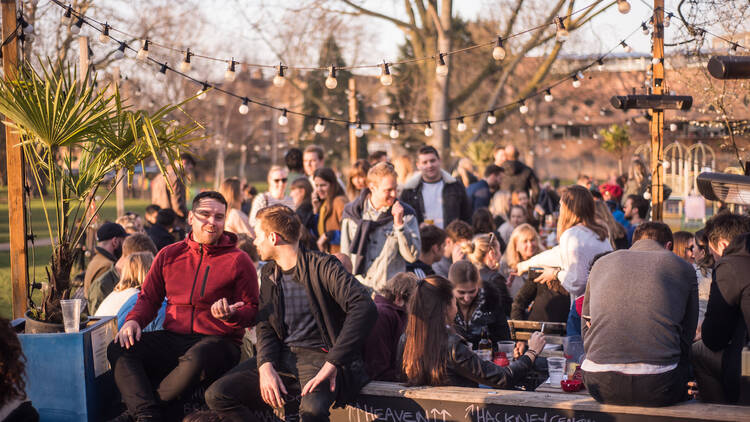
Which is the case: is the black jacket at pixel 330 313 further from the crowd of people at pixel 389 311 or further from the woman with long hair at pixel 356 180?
the woman with long hair at pixel 356 180

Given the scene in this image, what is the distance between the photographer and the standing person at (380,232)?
6.23 meters

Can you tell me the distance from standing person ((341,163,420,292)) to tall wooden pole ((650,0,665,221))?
11.3ft

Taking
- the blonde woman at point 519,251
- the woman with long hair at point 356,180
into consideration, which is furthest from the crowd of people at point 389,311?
the woman with long hair at point 356,180

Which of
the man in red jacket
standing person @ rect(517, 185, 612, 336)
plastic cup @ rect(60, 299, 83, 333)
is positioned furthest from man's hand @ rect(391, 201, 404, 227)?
plastic cup @ rect(60, 299, 83, 333)

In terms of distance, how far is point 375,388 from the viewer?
444cm

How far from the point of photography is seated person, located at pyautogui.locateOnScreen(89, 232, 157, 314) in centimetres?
632

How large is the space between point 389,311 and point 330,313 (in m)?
0.43

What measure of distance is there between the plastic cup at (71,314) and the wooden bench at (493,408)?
1.64m

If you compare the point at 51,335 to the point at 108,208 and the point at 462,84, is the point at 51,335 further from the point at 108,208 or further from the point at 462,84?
the point at 462,84

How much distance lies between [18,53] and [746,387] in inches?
214

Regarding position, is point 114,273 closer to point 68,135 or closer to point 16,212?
point 16,212

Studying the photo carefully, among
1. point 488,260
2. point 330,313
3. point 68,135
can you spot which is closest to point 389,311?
point 330,313

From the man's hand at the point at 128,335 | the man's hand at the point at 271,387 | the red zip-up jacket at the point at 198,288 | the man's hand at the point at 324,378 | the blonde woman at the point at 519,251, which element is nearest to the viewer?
the man's hand at the point at 324,378

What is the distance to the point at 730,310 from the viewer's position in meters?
4.09
